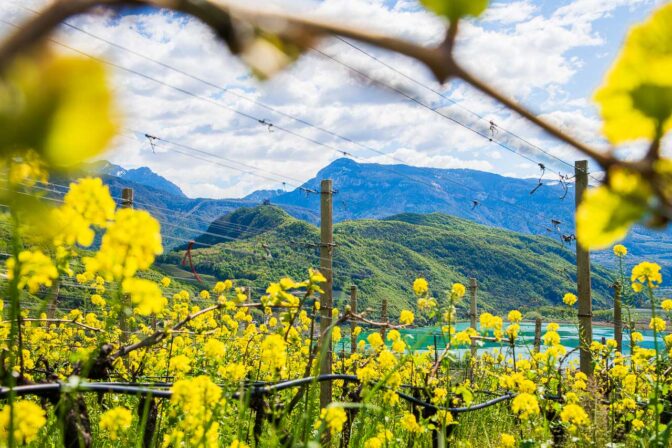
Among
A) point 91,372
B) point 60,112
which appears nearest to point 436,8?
point 60,112

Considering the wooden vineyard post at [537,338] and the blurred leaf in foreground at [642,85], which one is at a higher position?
the blurred leaf in foreground at [642,85]

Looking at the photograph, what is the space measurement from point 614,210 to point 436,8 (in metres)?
0.12

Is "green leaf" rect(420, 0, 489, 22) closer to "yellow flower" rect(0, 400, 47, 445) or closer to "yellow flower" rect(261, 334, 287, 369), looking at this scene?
"yellow flower" rect(0, 400, 47, 445)

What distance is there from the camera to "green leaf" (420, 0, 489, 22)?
0.24m

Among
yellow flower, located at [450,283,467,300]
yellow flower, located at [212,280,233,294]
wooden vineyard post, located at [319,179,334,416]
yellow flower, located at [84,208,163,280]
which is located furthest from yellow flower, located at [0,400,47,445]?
wooden vineyard post, located at [319,179,334,416]

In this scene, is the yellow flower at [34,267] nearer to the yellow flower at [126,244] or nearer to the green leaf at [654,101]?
the yellow flower at [126,244]

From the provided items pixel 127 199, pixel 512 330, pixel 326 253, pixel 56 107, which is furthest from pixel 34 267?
pixel 127 199

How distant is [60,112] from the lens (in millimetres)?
199

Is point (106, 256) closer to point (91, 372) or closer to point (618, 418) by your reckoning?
point (91, 372)

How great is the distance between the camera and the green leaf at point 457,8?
0.78 ft

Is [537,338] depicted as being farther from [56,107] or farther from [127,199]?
[56,107]

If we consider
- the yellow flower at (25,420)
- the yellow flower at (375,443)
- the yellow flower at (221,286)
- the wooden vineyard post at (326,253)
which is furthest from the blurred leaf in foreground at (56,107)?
the wooden vineyard post at (326,253)

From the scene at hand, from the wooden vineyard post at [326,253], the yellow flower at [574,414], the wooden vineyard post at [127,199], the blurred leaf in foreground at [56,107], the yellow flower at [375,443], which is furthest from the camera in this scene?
the wooden vineyard post at [127,199]

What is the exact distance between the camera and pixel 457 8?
0.24 metres
